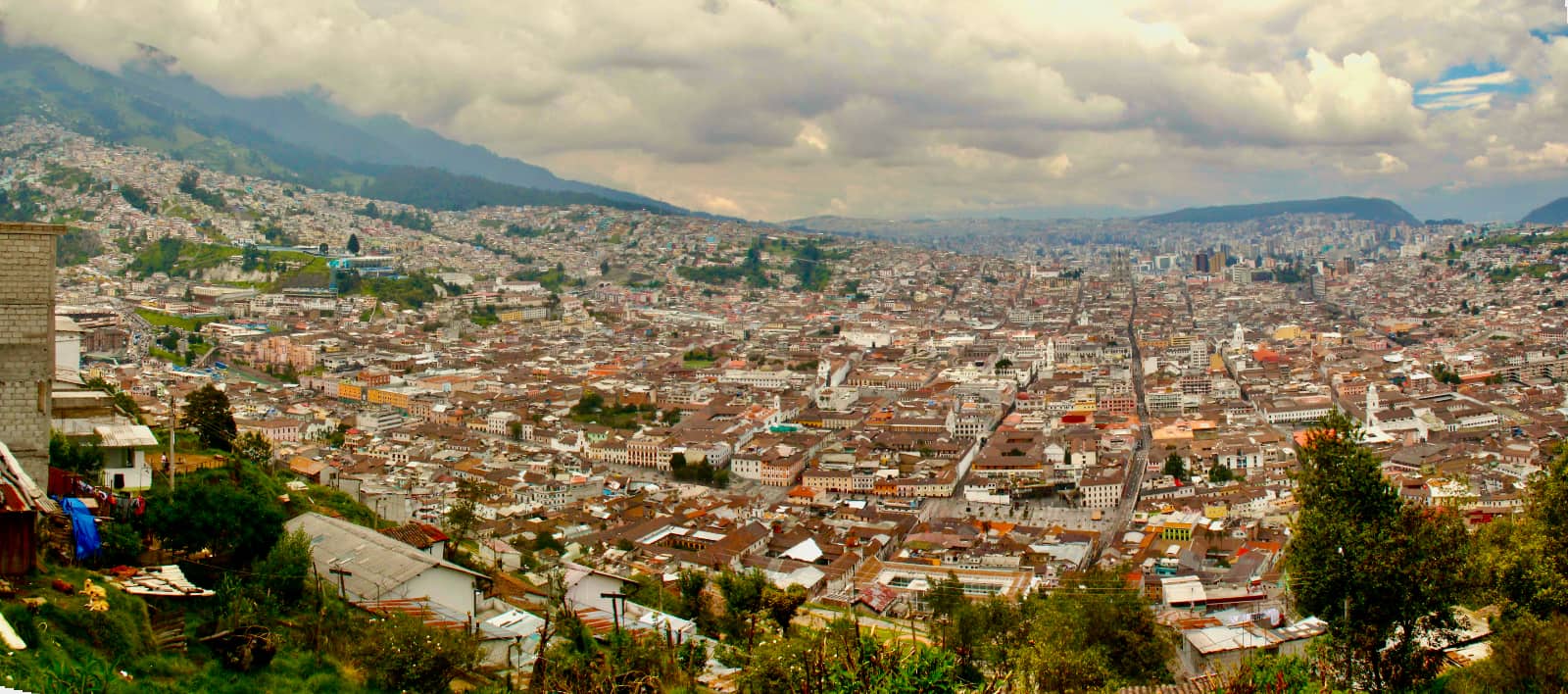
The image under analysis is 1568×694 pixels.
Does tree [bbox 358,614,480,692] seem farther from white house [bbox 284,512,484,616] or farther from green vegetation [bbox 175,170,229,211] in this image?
green vegetation [bbox 175,170,229,211]

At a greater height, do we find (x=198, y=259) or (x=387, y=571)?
(x=198, y=259)

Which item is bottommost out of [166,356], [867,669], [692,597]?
[166,356]

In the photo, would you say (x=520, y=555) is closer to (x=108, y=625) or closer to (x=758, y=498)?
(x=108, y=625)

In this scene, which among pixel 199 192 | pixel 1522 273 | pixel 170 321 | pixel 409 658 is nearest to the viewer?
pixel 409 658

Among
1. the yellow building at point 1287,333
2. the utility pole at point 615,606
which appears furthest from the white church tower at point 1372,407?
the utility pole at point 615,606

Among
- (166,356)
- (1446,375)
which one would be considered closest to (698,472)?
(166,356)

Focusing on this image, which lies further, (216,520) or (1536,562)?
(1536,562)

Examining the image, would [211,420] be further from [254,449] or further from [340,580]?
[340,580]

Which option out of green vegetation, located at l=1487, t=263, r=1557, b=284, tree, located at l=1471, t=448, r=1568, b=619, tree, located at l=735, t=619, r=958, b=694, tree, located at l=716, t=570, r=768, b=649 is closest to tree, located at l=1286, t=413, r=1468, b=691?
tree, located at l=1471, t=448, r=1568, b=619
